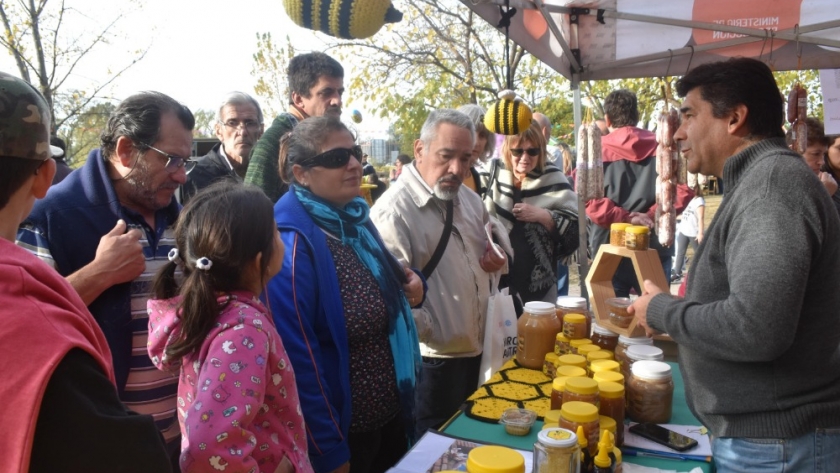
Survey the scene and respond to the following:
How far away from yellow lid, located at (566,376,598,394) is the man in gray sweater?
0.26 meters

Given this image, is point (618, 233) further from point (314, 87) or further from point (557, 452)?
point (314, 87)

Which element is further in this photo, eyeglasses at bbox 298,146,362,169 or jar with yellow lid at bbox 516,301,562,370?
jar with yellow lid at bbox 516,301,562,370

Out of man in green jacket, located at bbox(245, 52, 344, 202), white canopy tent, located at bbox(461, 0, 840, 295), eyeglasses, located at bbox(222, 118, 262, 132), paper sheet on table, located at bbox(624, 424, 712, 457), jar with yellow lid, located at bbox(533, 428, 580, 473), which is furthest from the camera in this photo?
eyeglasses, located at bbox(222, 118, 262, 132)

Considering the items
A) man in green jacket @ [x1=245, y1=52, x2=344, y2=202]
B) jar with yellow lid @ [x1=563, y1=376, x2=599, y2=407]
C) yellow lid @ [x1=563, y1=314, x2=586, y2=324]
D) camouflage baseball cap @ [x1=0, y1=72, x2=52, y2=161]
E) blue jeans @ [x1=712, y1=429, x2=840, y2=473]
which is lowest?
blue jeans @ [x1=712, y1=429, x2=840, y2=473]

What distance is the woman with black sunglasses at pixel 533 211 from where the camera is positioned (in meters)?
→ 3.43

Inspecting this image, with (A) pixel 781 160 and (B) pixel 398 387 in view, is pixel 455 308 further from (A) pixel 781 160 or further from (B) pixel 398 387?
(A) pixel 781 160

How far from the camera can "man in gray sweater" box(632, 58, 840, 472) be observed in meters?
1.39

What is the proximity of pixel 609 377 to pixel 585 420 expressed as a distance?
419 mm

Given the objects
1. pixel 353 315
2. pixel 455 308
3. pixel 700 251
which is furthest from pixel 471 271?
pixel 700 251

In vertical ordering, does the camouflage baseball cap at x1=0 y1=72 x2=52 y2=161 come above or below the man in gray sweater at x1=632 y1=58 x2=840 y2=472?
above

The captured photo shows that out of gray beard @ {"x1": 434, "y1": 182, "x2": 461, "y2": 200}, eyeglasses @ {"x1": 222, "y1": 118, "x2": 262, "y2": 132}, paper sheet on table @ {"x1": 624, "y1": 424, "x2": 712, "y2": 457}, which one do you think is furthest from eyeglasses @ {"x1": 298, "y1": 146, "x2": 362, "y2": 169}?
eyeglasses @ {"x1": 222, "y1": 118, "x2": 262, "y2": 132}

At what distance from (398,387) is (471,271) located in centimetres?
84

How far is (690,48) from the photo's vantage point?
11.4ft

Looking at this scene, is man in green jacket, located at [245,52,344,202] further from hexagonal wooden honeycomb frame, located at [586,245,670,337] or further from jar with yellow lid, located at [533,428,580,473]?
jar with yellow lid, located at [533,428,580,473]
